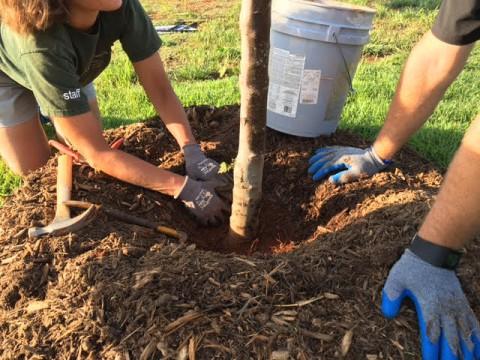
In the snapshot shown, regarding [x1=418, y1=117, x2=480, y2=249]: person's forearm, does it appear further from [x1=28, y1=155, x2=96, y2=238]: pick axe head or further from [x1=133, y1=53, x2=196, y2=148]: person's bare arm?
[x1=133, y1=53, x2=196, y2=148]: person's bare arm

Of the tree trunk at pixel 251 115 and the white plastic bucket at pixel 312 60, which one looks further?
the white plastic bucket at pixel 312 60

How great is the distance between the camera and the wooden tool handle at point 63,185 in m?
2.10

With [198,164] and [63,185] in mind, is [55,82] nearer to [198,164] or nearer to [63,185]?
[63,185]

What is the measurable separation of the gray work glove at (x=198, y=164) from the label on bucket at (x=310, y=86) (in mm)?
639

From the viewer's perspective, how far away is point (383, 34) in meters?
5.49

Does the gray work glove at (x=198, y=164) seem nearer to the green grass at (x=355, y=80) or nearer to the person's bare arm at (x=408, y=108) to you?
the person's bare arm at (x=408, y=108)

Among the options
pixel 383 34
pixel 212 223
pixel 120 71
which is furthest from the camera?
pixel 383 34

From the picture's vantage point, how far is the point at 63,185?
7.38 ft

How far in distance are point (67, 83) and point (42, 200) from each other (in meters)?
0.57

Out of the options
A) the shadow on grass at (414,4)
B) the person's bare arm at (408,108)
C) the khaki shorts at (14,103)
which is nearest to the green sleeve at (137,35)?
the khaki shorts at (14,103)

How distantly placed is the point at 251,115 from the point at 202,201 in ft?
2.11

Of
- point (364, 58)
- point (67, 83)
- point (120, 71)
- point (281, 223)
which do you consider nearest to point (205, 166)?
point (281, 223)

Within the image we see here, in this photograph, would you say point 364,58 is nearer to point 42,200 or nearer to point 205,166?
point 205,166

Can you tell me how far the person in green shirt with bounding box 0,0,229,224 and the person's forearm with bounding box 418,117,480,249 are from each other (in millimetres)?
1130
